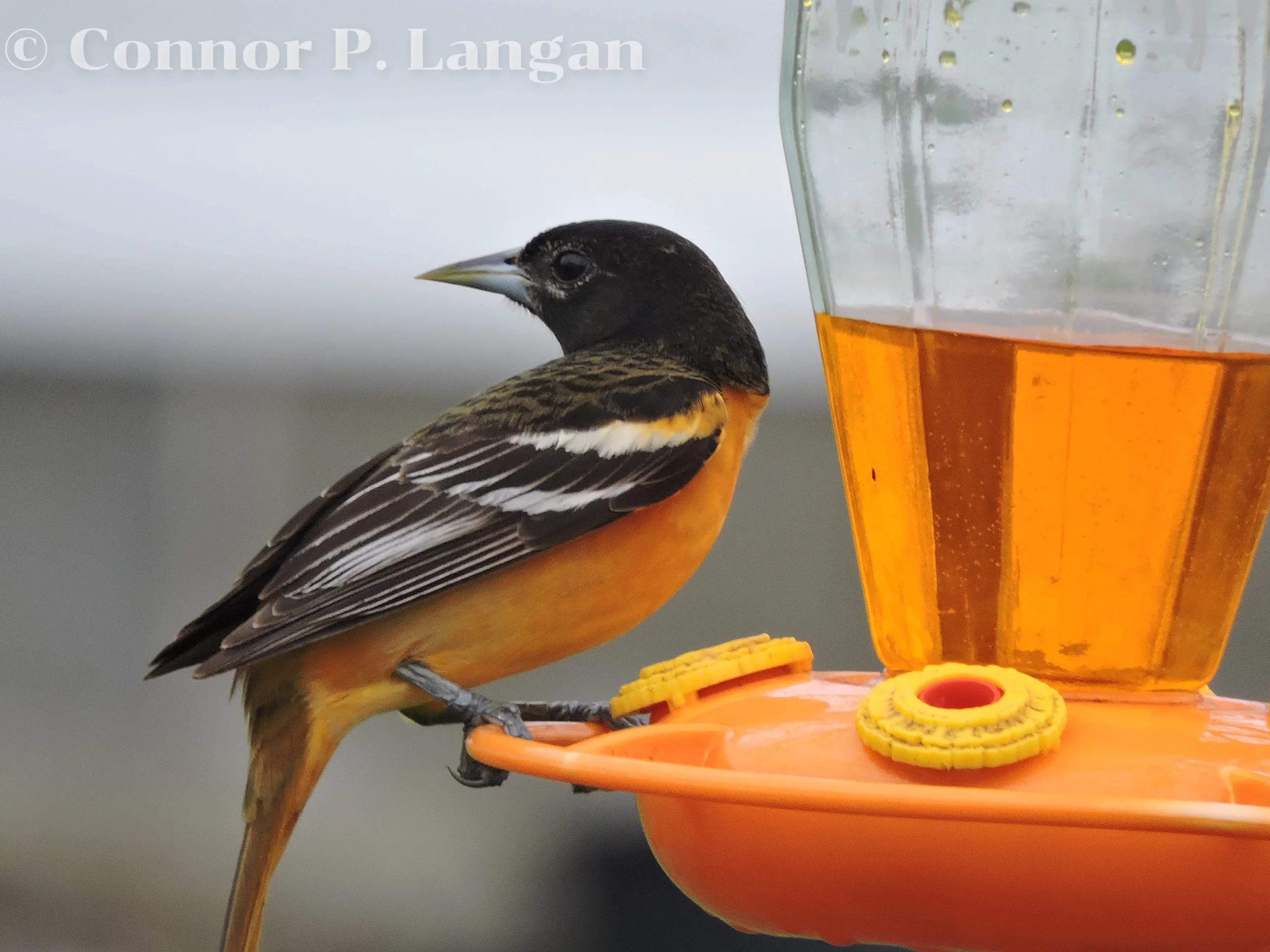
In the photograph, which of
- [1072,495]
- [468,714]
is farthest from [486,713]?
[1072,495]

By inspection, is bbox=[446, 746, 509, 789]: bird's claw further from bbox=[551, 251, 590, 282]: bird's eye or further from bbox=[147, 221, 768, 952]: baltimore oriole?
bbox=[551, 251, 590, 282]: bird's eye

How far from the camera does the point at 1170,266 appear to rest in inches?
68.4

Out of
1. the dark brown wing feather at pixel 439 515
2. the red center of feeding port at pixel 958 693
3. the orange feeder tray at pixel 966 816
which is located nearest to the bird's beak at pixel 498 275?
the dark brown wing feather at pixel 439 515

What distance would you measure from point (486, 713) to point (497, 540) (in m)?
0.29

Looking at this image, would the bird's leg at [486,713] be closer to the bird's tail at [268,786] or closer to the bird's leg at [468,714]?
the bird's leg at [468,714]

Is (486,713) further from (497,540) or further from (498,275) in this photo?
(498,275)

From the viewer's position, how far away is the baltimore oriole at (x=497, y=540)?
2.04 m

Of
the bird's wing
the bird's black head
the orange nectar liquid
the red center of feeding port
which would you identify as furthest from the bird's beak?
the red center of feeding port

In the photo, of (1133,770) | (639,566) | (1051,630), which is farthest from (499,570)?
(1133,770)

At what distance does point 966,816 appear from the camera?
1201 mm

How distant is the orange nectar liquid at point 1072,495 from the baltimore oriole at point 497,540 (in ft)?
1.32

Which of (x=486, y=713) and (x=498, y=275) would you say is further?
(x=498, y=275)

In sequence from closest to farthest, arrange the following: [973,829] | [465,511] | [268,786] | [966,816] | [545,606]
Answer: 1. [966,816]
2. [973,829]
3. [545,606]
4. [465,511]
5. [268,786]

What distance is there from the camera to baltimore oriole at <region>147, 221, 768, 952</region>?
6.68 feet
